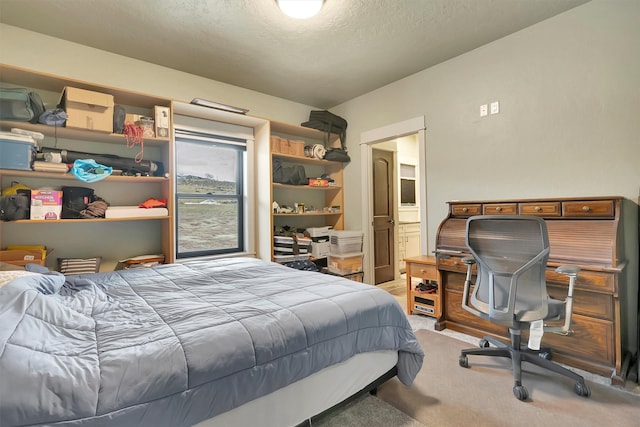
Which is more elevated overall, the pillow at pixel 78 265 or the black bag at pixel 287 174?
the black bag at pixel 287 174

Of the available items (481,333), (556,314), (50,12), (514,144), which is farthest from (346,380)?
(50,12)

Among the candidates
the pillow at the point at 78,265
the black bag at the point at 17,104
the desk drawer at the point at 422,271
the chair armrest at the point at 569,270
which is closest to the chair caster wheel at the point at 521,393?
the chair armrest at the point at 569,270

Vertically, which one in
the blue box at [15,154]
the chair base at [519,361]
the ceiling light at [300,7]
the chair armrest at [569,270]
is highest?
the ceiling light at [300,7]

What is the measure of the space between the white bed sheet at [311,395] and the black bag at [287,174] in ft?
8.35

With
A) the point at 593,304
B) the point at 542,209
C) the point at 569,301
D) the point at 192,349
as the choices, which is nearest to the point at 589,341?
the point at 593,304

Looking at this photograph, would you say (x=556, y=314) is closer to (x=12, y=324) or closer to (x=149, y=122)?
(x=12, y=324)

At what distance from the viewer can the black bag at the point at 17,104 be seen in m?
2.17

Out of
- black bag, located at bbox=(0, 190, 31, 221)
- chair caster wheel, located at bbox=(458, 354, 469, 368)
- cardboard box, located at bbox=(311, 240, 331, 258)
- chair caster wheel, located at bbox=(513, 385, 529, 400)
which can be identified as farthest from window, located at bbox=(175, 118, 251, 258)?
chair caster wheel, located at bbox=(513, 385, 529, 400)

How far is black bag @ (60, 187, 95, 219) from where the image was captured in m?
2.44

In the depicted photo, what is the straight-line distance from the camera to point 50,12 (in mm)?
2281

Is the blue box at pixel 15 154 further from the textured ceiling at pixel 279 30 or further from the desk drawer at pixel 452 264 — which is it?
the desk drawer at pixel 452 264

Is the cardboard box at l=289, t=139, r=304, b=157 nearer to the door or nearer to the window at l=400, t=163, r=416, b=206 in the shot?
the door

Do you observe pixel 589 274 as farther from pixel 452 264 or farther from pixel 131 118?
pixel 131 118

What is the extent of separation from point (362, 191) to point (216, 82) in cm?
225
